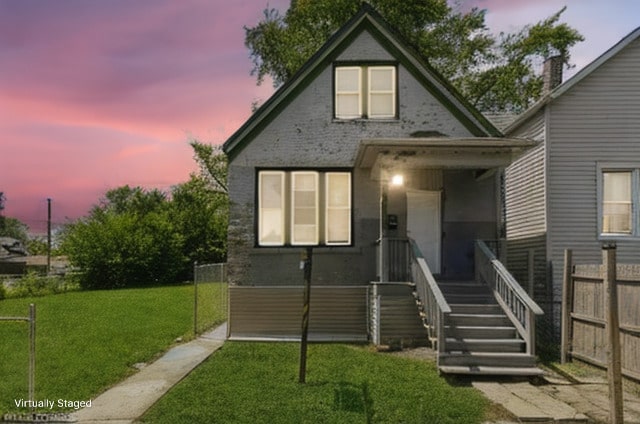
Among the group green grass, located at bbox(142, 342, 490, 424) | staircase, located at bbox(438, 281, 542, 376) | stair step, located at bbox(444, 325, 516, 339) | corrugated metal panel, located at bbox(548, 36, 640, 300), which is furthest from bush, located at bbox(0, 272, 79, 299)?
corrugated metal panel, located at bbox(548, 36, 640, 300)

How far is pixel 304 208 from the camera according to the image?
12.8 m

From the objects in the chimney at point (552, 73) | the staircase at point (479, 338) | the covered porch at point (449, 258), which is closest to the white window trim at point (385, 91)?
the covered porch at point (449, 258)

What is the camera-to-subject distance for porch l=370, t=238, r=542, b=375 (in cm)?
871

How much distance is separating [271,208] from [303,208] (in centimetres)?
81

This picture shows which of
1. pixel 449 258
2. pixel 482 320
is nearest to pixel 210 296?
pixel 449 258

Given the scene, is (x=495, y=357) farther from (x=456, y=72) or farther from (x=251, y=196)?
(x=456, y=72)

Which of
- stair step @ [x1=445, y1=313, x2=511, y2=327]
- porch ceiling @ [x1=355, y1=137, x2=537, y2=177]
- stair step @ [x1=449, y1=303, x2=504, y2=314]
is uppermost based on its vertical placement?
porch ceiling @ [x1=355, y1=137, x2=537, y2=177]

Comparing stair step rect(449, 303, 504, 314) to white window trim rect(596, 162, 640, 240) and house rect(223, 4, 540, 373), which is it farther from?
white window trim rect(596, 162, 640, 240)

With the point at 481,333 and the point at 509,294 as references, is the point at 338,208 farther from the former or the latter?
the point at 481,333

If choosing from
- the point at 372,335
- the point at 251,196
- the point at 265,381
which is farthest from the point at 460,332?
the point at 251,196

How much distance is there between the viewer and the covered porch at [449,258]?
9.16 meters

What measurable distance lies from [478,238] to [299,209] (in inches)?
181

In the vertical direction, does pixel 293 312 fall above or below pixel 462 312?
below

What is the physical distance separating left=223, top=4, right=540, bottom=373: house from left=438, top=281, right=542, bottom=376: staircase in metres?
1.09
